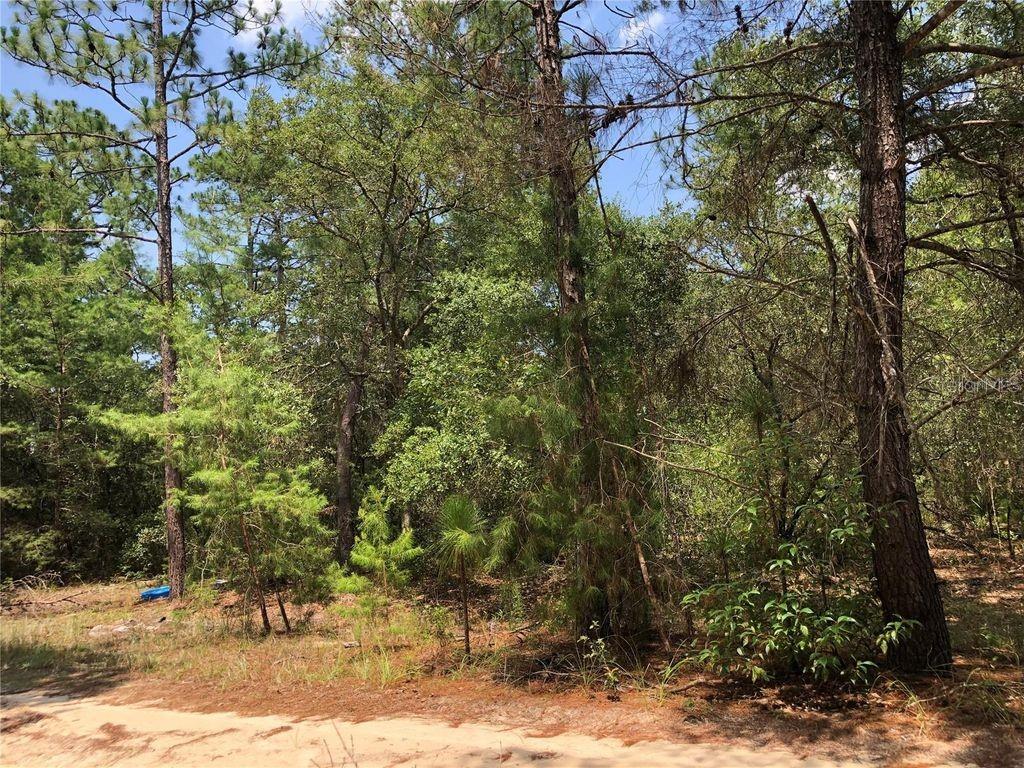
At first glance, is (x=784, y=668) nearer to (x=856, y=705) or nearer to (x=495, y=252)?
(x=856, y=705)

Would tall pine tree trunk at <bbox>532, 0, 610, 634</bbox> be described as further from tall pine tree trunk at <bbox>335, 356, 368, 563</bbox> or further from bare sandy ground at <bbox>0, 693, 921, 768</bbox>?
tall pine tree trunk at <bbox>335, 356, 368, 563</bbox>

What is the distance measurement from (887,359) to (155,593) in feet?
47.9

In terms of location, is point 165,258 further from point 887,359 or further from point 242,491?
point 887,359

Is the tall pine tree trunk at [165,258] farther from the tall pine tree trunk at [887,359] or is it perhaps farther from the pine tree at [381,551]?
the tall pine tree trunk at [887,359]

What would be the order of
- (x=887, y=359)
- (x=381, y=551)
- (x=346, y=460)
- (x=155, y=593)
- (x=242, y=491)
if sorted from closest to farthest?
(x=887, y=359), (x=381, y=551), (x=242, y=491), (x=155, y=593), (x=346, y=460)

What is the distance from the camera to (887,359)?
4988 mm

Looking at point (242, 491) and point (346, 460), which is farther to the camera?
point (346, 460)

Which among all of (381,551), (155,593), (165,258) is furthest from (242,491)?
(165,258)

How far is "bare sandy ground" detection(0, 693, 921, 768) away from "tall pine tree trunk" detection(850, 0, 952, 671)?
1.74 meters

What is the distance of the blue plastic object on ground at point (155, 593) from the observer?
14062 mm

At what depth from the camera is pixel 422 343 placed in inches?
555

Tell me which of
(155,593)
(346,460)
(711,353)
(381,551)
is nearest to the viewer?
(711,353)

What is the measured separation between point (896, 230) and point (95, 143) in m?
15.3

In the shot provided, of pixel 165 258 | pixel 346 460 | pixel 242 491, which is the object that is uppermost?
pixel 165 258
